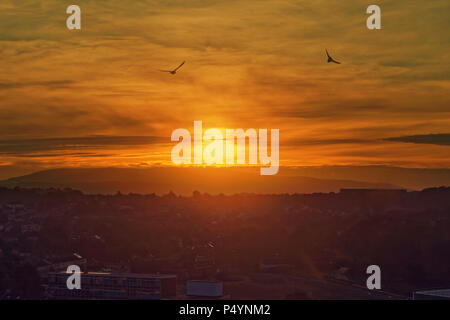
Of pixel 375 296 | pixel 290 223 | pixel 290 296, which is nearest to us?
pixel 290 296

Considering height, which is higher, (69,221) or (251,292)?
(69,221)

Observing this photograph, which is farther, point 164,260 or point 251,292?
point 164,260

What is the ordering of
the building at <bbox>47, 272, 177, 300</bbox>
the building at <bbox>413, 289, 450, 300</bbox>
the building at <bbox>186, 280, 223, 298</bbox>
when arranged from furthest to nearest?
the building at <bbox>186, 280, 223, 298</bbox> < the building at <bbox>47, 272, 177, 300</bbox> < the building at <bbox>413, 289, 450, 300</bbox>

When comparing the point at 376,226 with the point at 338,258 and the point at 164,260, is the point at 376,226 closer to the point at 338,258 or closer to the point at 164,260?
the point at 338,258

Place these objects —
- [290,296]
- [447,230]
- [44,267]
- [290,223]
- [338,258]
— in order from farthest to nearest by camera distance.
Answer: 1. [290,223]
2. [447,230]
3. [338,258]
4. [44,267]
5. [290,296]

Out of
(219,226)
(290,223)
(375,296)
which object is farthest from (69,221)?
(375,296)

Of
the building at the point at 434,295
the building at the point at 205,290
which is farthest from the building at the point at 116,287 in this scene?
the building at the point at 434,295

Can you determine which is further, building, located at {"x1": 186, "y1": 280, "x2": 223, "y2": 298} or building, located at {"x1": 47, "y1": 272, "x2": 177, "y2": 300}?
building, located at {"x1": 186, "y1": 280, "x2": 223, "y2": 298}

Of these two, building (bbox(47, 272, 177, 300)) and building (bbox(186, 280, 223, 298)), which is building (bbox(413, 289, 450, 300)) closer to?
building (bbox(186, 280, 223, 298))

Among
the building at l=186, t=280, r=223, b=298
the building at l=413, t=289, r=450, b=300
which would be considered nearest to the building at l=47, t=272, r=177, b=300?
the building at l=186, t=280, r=223, b=298

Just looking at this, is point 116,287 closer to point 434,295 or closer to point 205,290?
point 205,290
